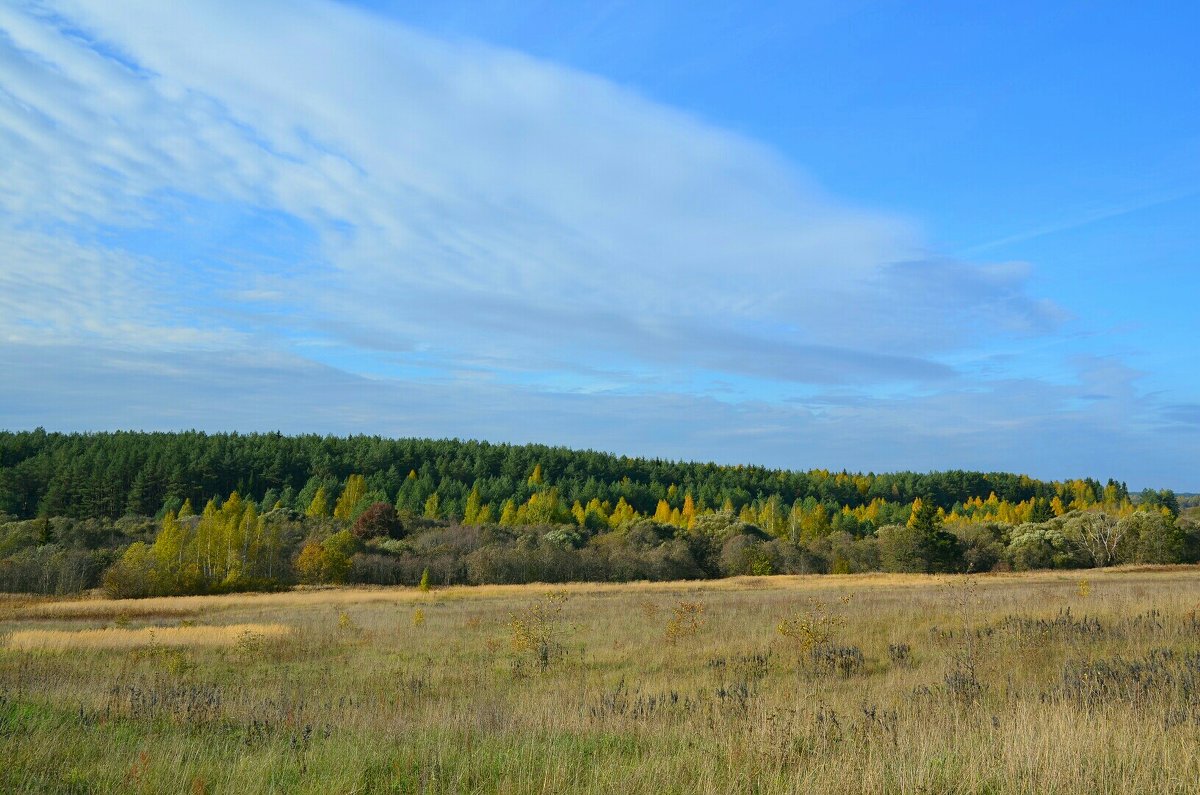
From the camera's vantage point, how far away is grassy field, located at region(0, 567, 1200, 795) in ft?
19.9

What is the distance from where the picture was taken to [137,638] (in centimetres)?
2247

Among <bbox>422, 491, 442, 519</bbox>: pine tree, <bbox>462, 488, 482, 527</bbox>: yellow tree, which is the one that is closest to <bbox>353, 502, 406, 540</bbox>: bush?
<bbox>462, 488, 482, 527</bbox>: yellow tree

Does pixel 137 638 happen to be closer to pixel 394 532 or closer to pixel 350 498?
pixel 394 532

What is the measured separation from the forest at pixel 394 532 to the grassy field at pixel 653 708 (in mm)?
44124

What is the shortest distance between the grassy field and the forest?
1737 inches

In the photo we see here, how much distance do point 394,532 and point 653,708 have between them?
7478 centimetres

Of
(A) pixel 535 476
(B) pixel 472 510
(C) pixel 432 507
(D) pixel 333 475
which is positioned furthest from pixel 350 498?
(A) pixel 535 476

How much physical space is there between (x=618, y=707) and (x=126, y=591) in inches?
2175

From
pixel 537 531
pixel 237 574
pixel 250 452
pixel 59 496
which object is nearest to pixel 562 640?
pixel 237 574

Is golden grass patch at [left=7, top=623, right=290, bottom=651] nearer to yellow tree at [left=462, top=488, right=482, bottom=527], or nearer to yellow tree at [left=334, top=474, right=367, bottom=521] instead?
yellow tree at [left=462, top=488, right=482, bottom=527]

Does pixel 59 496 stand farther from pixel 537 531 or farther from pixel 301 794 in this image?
pixel 301 794

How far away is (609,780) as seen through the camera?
595cm

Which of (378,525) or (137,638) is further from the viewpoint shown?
(378,525)

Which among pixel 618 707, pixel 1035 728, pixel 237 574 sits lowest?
pixel 237 574
